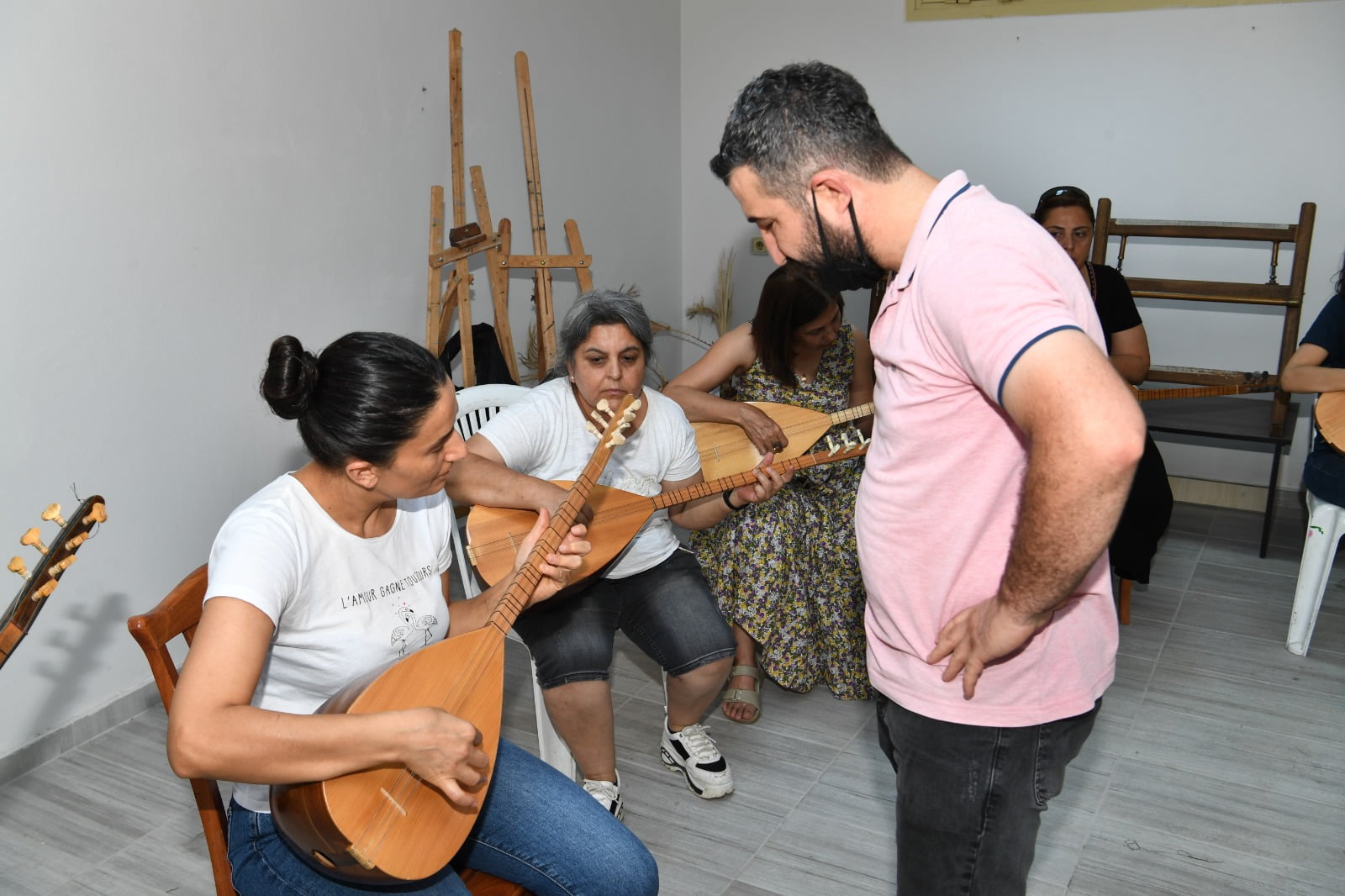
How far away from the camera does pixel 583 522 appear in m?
2.00

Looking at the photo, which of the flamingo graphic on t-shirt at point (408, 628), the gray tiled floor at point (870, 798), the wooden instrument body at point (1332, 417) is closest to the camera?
the flamingo graphic on t-shirt at point (408, 628)

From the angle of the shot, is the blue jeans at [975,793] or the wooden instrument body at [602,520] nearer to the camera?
the blue jeans at [975,793]

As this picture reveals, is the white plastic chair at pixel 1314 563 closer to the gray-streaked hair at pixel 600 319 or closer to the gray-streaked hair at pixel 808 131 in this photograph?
the gray-streaked hair at pixel 600 319

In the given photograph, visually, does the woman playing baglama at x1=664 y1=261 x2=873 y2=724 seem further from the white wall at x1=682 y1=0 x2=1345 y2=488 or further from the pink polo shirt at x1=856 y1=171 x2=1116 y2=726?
the white wall at x1=682 y1=0 x2=1345 y2=488

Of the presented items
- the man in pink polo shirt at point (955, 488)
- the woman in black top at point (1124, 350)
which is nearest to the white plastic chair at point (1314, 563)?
the woman in black top at point (1124, 350)

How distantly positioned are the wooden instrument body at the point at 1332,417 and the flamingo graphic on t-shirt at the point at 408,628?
2157 mm

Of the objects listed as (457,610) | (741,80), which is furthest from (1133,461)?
(741,80)

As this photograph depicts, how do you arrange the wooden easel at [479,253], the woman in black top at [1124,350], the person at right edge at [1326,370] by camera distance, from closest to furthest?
1. the person at right edge at [1326,370]
2. the woman in black top at [1124,350]
3. the wooden easel at [479,253]

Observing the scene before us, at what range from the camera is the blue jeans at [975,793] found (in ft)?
3.71

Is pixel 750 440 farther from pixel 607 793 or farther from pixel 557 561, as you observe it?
pixel 557 561

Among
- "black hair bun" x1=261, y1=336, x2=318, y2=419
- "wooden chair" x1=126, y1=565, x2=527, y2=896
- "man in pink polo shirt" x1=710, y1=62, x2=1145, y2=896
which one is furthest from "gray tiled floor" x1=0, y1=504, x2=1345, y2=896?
"black hair bun" x1=261, y1=336, x2=318, y2=419

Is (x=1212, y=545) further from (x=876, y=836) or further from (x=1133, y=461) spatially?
(x=1133, y=461)

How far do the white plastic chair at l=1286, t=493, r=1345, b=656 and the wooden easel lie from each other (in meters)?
2.16

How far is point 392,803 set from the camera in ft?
4.04
